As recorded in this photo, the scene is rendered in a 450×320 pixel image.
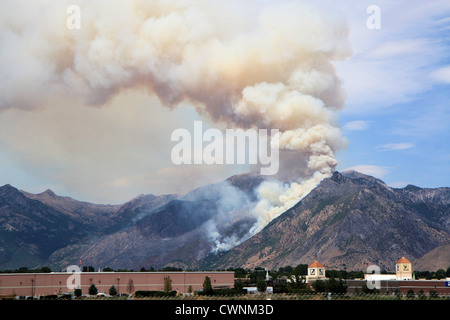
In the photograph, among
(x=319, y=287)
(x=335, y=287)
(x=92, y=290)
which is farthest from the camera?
(x=319, y=287)

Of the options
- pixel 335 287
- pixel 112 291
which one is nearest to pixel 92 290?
pixel 112 291

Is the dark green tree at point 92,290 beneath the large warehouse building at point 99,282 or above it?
beneath

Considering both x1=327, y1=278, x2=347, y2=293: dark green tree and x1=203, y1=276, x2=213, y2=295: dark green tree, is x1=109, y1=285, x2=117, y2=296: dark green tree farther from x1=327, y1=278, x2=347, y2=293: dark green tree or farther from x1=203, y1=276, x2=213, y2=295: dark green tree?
x1=327, y1=278, x2=347, y2=293: dark green tree

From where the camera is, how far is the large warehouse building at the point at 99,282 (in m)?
172

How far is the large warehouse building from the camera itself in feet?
563

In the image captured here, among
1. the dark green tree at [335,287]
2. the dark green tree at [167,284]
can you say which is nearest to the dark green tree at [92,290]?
the dark green tree at [167,284]

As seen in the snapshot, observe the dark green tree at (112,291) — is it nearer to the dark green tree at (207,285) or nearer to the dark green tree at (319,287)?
the dark green tree at (207,285)

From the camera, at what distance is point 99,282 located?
18588 cm

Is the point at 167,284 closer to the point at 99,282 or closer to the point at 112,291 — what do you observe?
the point at 112,291

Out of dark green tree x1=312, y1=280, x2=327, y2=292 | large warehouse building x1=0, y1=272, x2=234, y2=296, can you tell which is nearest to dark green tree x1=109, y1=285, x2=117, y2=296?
large warehouse building x1=0, y1=272, x2=234, y2=296
